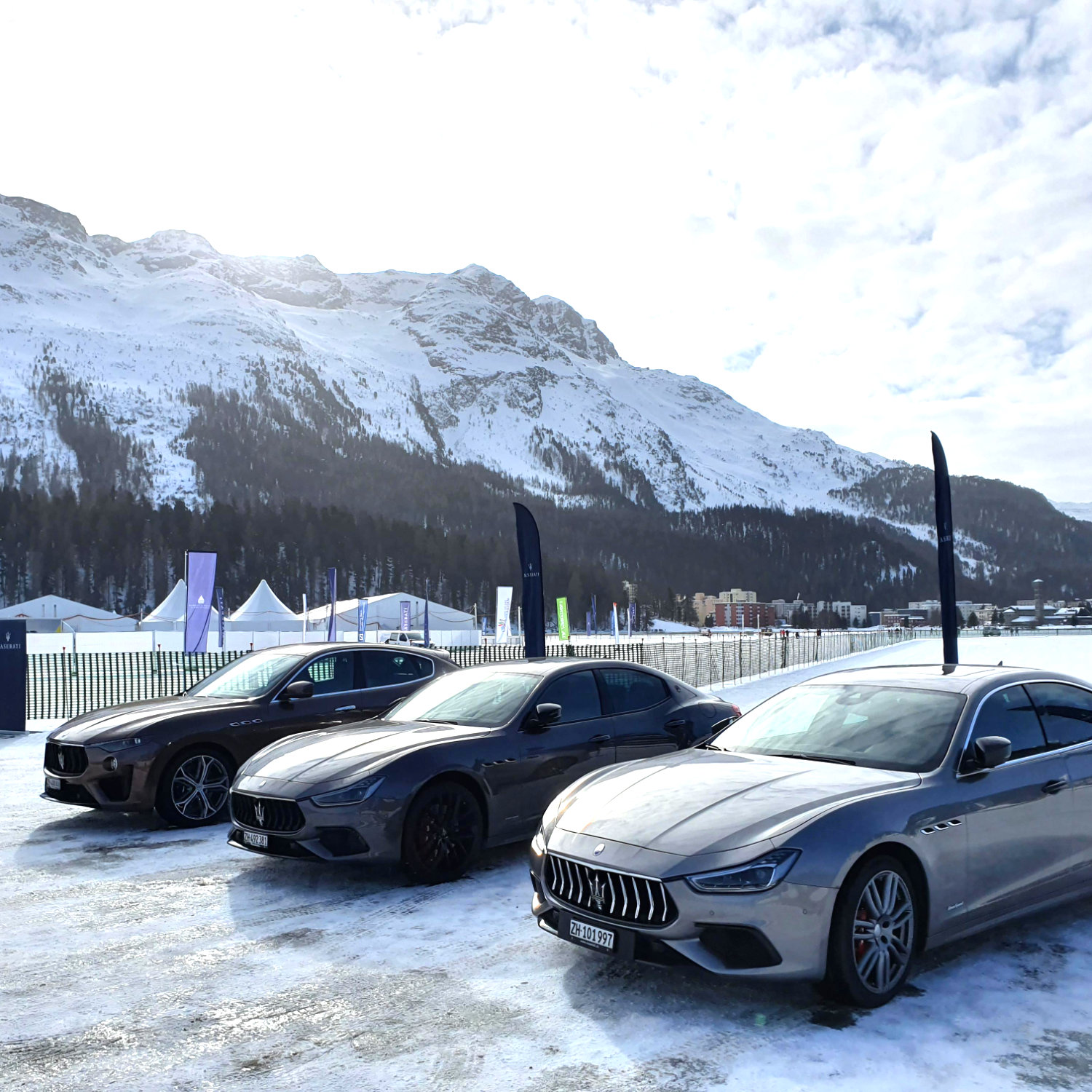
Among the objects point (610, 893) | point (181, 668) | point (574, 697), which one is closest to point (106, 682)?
point (181, 668)

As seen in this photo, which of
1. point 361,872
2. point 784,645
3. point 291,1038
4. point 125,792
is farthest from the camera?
point 784,645

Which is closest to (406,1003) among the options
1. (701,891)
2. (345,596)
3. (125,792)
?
(701,891)

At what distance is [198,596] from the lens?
2511 cm

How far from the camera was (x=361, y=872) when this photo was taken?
657 cm

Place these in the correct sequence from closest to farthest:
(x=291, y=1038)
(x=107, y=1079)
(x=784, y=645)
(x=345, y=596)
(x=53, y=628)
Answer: (x=107, y=1079), (x=291, y=1038), (x=784, y=645), (x=53, y=628), (x=345, y=596)

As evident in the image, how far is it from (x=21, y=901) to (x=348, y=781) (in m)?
2.16

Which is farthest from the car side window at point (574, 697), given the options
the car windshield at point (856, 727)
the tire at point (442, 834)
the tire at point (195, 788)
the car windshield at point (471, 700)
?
the tire at point (195, 788)

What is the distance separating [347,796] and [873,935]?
10.3 feet

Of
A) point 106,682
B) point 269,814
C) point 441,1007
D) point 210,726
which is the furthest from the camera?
point 106,682

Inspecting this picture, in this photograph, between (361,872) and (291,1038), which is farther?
(361,872)

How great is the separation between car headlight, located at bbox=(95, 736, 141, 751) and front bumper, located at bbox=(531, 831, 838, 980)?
5.18 m

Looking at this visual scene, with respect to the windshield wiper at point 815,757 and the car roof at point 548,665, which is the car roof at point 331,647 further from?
the windshield wiper at point 815,757

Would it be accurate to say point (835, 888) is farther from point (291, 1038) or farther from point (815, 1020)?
point (291, 1038)

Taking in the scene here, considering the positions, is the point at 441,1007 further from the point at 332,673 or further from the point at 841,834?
the point at 332,673
